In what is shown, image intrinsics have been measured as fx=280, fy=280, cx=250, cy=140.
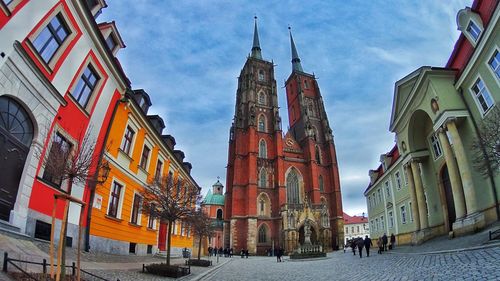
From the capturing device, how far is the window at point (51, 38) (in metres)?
10.1

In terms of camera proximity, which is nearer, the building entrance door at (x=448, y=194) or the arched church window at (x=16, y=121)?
the arched church window at (x=16, y=121)

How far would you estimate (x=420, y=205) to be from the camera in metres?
21.8

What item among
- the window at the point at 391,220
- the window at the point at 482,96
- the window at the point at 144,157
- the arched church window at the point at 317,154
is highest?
the arched church window at the point at 317,154

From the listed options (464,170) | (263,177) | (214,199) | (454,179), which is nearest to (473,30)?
(464,170)

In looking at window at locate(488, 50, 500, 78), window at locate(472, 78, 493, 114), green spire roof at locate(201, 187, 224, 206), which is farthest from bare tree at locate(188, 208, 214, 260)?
green spire roof at locate(201, 187, 224, 206)

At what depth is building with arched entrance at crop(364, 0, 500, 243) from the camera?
1451 centimetres

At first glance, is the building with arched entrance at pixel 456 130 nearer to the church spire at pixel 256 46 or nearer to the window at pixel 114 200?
the window at pixel 114 200

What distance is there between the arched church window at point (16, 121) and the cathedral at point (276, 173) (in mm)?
39725

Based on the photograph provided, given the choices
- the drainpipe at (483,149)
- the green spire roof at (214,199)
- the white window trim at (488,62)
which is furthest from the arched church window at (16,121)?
the green spire roof at (214,199)

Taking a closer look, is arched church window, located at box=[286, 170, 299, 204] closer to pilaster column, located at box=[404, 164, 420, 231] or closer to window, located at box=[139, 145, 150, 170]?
pilaster column, located at box=[404, 164, 420, 231]

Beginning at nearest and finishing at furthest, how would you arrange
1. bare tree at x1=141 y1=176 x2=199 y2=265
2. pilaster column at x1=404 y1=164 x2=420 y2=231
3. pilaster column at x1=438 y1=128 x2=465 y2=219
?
bare tree at x1=141 y1=176 x2=199 y2=265, pilaster column at x1=438 y1=128 x2=465 y2=219, pilaster column at x1=404 y1=164 x2=420 y2=231

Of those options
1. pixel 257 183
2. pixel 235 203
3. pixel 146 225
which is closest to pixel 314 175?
pixel 257 183

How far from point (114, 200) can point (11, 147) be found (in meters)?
6.97

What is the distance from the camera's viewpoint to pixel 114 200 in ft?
49.8
